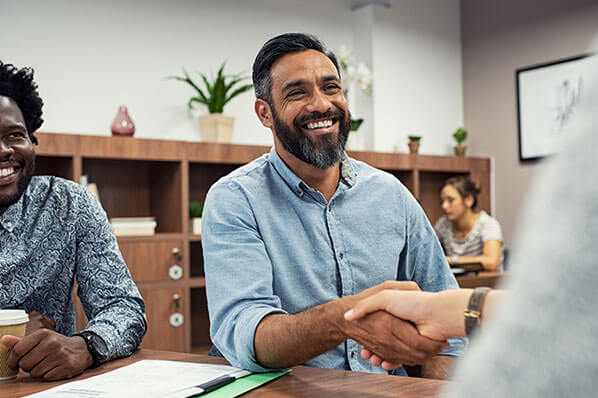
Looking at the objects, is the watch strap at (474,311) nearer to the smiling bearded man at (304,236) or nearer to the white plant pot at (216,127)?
the smiling bearded man at (304,236)

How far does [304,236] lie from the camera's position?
5.35 ft

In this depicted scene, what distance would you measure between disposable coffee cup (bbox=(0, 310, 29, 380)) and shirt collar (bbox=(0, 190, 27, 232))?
1.71 feet

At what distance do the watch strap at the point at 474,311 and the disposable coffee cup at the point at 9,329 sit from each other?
33.3 inches

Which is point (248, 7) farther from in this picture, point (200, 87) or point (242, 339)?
point (242, 339)

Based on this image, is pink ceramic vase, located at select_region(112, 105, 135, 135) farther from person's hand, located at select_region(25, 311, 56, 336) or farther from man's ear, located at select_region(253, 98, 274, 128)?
person's hand, located at select_region(25, 311, 56, 336)

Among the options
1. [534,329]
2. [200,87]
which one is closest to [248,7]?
[200,87]

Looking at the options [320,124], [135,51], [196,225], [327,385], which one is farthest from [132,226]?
[327,385]

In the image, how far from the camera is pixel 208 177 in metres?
4.47

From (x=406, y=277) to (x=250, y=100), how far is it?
332 centimetres

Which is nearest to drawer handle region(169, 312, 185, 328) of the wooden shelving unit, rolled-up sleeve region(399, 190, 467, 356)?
the wooden shelving unit

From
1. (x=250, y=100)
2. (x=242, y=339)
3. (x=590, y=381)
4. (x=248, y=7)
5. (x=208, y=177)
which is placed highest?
(x=248, y=7)

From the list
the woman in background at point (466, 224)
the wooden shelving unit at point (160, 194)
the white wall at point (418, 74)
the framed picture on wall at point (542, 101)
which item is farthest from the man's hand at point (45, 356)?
the framed picture on wall at point (542, 101)

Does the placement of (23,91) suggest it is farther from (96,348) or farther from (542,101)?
(542,101)

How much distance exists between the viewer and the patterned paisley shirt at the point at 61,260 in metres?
1.66
